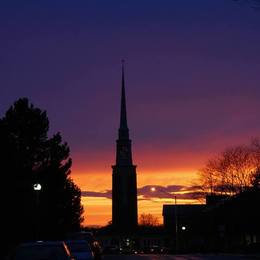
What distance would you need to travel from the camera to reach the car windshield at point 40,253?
1847cm

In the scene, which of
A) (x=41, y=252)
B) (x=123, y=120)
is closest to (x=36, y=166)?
(x=41, y=252)

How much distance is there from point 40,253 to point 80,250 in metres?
12.8

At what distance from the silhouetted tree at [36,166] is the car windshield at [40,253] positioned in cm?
3040

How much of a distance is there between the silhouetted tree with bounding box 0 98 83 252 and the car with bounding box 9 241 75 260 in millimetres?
30284

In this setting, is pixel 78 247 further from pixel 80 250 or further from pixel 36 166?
pixel 36 166

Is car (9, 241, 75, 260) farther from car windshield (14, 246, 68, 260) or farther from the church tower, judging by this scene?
the church tower

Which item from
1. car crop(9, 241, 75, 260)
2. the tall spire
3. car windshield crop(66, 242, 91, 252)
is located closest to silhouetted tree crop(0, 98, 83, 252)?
car windshield crop(66, 242, 91, 252)

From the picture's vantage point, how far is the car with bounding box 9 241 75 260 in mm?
18484

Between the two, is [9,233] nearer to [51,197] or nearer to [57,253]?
[51,197]

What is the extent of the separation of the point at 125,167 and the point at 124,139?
7.59m

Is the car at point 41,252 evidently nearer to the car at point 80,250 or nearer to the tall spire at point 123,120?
the car at point 80,250

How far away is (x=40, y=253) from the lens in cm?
1855

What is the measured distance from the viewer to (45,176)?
61.5 metres

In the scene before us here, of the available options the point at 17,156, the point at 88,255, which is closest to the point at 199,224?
the point at 17,156
